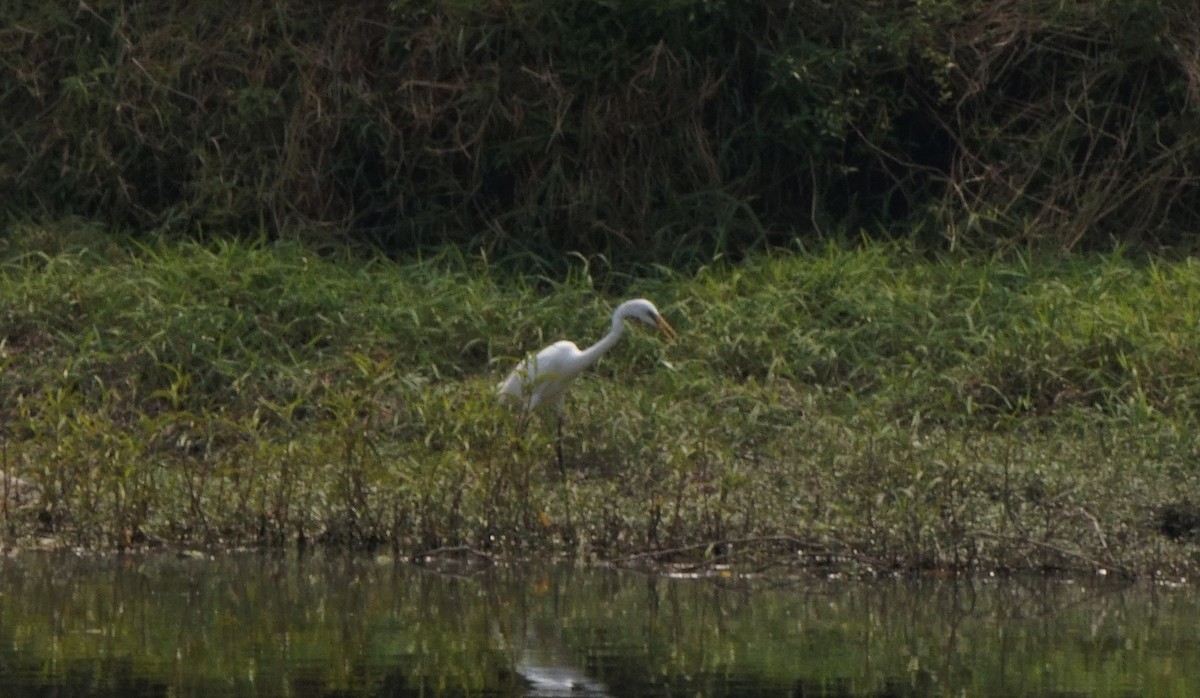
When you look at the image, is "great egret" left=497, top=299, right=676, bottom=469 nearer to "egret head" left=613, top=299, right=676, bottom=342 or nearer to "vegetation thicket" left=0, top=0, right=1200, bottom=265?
"egret head" left=613, top=299, right=676, bottom=342

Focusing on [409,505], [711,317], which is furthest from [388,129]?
[409,505]

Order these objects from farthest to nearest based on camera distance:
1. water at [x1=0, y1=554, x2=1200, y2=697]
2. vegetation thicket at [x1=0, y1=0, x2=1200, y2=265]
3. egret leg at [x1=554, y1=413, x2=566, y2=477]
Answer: vegetation thicket at [x1=0, y1=0, x2=1200, y2=265], egret leg at [x1=554, y1=413, x2=566, y2=477], water at [x1=0, y1=554, x2=1200, y2=697]

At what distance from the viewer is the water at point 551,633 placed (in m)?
5.64

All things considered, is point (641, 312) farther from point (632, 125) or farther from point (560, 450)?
point (632, 125)

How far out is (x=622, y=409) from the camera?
31.3 ft

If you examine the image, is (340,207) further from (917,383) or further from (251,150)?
(917,383)

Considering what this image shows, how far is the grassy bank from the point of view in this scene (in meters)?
7.73

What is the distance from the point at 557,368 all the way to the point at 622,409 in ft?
1.04

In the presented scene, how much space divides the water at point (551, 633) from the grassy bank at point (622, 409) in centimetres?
28

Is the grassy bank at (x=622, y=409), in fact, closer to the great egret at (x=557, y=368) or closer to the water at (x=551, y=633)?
the great egret at (x=557, y=368)

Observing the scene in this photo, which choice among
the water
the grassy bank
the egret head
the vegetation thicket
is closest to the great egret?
the egret head

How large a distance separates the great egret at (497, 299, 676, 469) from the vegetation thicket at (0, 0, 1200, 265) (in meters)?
1.58

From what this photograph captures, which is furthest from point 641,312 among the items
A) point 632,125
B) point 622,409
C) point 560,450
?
point 632,125

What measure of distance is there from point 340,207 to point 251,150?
1.81ft
